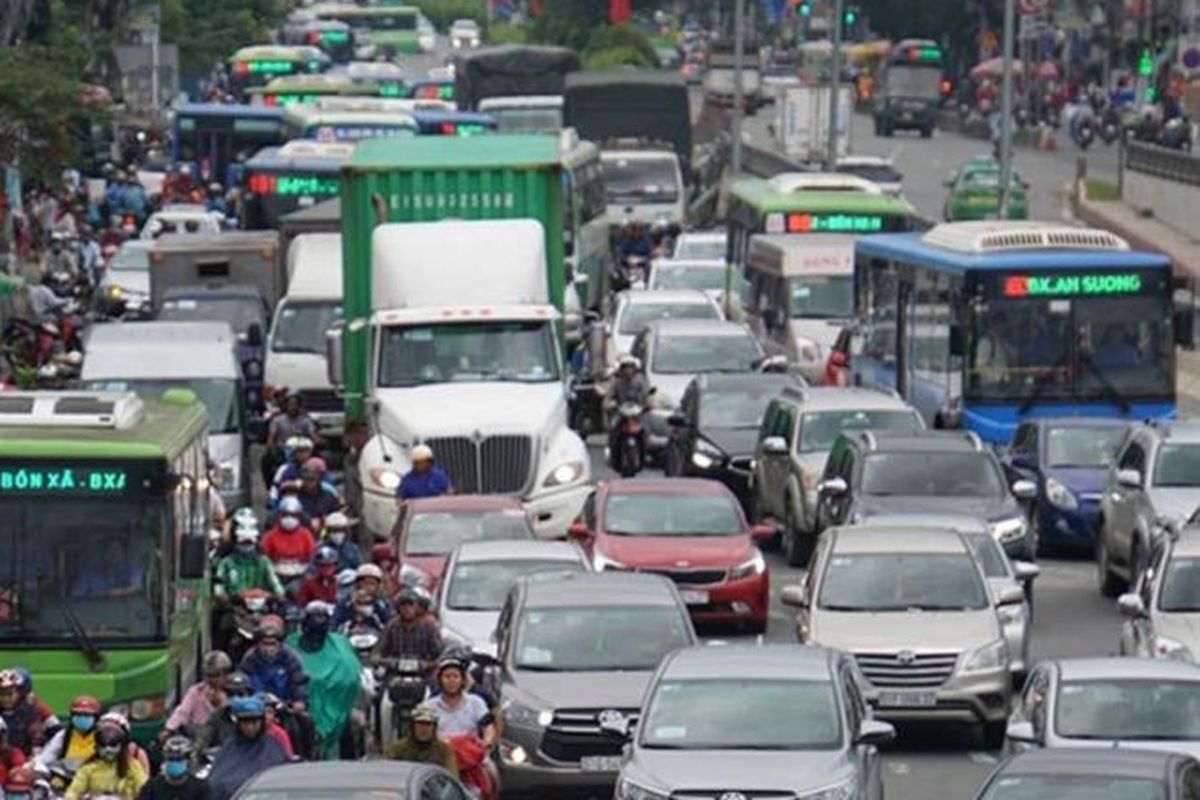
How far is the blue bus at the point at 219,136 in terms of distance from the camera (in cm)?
7600

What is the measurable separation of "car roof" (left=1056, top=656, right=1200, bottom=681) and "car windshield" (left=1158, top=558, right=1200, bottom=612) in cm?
424

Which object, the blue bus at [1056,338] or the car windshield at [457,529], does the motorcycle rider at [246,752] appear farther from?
the blue bus at [1056,338]

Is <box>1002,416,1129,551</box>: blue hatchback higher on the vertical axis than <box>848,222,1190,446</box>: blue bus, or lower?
lower

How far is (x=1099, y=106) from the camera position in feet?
423

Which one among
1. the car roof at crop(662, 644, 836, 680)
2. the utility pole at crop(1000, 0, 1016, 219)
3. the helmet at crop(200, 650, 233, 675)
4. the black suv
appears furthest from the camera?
the utility pole at crop(1000, 0, 1016, 219)

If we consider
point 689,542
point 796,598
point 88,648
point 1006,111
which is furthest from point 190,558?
point 1006,111

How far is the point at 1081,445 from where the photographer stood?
128 ft

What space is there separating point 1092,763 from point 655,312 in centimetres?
3472

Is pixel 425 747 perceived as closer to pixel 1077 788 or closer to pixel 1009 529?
pixel 1077 788

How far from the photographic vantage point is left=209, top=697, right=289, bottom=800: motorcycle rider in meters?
20.5

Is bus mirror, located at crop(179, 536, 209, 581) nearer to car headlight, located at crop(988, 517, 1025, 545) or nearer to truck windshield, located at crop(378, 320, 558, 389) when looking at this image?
car headlight, located at crop(988, 517, 1025, 545)

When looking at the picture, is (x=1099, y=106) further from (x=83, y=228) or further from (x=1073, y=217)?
(x=83, y=228)

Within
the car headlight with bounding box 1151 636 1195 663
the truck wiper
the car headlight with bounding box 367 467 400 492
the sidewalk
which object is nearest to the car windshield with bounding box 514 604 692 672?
the truck wiper

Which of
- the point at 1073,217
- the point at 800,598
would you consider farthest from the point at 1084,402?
the point at 1073,217
